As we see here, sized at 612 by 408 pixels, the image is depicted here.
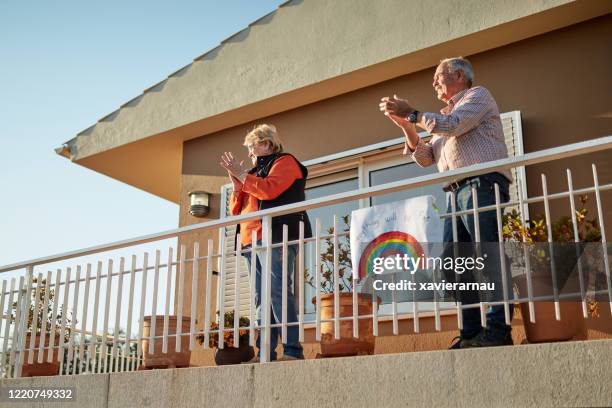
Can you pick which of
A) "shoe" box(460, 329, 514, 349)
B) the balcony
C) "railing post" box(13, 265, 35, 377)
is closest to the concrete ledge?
the balcony

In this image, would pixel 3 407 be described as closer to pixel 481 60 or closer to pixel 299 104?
pixel 299 104

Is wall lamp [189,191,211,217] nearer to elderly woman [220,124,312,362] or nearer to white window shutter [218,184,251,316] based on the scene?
white window shutter [218,184,251,316]

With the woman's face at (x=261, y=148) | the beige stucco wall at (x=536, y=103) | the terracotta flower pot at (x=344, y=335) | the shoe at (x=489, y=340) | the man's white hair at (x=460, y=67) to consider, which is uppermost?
the beige stucco wall at (x=536, y=103)

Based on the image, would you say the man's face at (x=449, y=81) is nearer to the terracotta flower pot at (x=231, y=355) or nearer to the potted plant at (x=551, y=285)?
the potted plant at (x=551, y=285)

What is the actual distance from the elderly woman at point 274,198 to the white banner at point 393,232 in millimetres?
674

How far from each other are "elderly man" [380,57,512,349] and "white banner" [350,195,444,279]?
15 centimetres

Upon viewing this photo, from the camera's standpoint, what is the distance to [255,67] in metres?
7.57

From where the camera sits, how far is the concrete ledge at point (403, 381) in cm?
318

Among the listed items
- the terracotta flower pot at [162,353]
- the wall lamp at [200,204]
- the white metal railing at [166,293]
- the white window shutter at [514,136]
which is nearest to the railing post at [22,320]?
the white metal railing at [166,293]

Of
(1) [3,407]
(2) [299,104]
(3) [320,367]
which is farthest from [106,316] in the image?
(2) [299,104]

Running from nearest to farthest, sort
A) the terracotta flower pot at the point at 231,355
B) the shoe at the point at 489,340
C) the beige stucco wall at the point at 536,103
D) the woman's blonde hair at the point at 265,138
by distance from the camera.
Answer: the shoe at the point at 489,340 < the woman's blonde hair at the point at 265,138 < the terracotta flower pot at the point at 231,355 < the beige stucco wall at the point at 536,103

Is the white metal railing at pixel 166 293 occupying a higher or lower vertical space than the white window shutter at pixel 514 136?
lower

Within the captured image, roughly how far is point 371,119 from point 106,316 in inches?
123

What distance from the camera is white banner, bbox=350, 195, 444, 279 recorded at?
3922 mm
